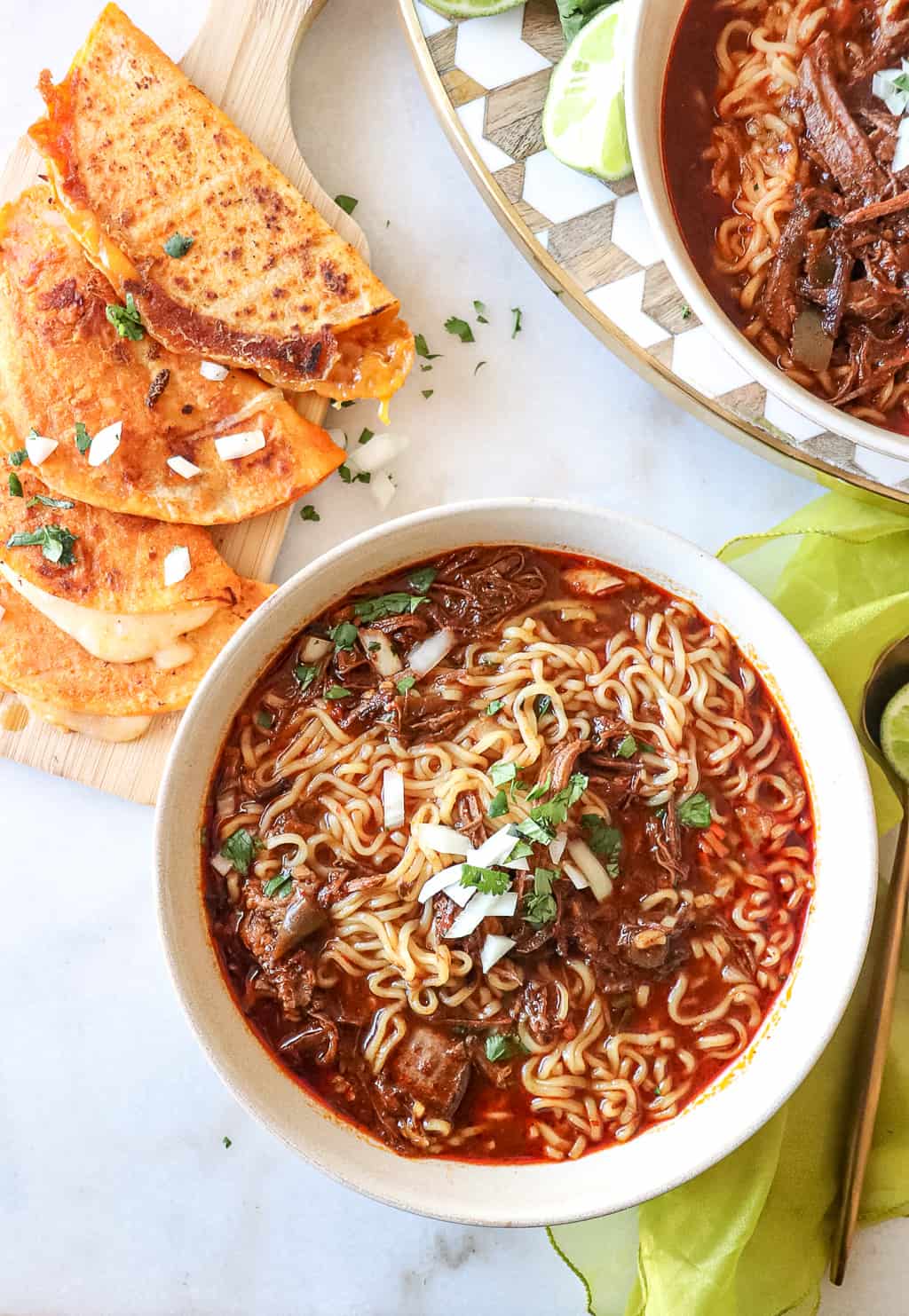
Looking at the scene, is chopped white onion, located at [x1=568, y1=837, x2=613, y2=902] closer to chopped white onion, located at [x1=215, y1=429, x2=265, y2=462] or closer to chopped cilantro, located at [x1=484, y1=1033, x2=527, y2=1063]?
chopped cilantro, located at [x1=484, y1=1033, x2=527, y2=1063]

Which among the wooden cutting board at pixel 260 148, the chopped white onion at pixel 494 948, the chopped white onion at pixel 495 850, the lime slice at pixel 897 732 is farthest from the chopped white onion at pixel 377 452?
the lime slice at pixel 897 732

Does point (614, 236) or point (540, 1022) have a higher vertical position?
point (614, 236)

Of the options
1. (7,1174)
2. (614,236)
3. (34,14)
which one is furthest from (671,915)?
(34,14)

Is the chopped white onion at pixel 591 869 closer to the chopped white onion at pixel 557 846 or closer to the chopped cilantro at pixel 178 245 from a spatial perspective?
the chopped white onion at pixel 557 846

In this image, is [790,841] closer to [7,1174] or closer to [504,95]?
[504,95]

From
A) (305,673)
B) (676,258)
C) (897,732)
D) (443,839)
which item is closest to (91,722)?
(305,673)

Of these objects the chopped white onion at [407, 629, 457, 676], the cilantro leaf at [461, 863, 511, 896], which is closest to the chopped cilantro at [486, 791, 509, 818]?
the cilantro leaf at [461, 863, 511, 896]
